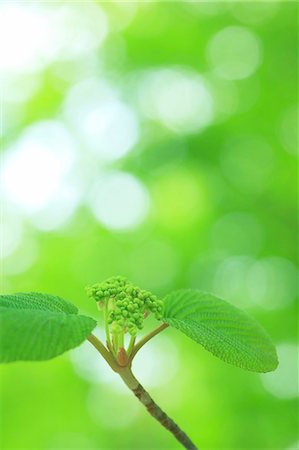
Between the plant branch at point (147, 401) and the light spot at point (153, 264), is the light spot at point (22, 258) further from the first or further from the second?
the plant branch at point (147, 401)

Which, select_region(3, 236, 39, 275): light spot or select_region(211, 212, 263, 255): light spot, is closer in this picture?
select_region(211, 212, 263, 255): light spot

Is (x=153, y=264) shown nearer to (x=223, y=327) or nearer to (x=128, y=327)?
(x=223, y=327)

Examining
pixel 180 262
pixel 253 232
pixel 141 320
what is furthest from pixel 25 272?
pixel 141 320

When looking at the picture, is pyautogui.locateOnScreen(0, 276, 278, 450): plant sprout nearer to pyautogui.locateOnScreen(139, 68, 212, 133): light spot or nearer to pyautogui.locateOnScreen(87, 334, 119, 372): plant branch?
pyautogui.locateOnScreen(87, 334, 119, 372): plant branch

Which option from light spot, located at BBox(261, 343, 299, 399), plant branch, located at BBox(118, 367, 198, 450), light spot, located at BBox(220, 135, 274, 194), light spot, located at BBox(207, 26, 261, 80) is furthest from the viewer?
light spot, located at BBox(207, 26, 261, 80)

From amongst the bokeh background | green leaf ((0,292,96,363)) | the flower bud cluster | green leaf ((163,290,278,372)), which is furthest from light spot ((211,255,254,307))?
green leaf ((0,292,96,363))

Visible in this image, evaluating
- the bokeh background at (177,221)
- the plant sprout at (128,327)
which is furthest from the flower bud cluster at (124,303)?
the bokeh background at (177,221)
